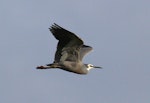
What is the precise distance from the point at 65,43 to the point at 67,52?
531 mm

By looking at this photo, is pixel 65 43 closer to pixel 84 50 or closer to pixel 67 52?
pixel 67 52

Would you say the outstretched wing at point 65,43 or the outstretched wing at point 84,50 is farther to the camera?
the outstretched wing at point 84,50

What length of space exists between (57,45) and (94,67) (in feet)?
12.1

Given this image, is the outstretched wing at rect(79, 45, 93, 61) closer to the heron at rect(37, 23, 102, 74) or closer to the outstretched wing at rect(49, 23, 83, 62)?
the heron at rect(37, 23, 102, 74)

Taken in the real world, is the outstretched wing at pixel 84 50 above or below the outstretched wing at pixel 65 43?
above

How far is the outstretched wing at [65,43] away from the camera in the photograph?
2780cm

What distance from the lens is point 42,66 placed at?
95.0ft

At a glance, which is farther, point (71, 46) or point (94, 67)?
point (94, 67)

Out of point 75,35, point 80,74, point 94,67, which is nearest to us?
point 75,35

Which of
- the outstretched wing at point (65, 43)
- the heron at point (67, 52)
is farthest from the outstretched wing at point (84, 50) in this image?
the outstretched wing at point (65, 43)

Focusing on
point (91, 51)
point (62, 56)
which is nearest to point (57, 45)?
point (62, 56)

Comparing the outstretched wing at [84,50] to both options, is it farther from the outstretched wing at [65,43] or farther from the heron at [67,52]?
the outstretched wing at [65,43]

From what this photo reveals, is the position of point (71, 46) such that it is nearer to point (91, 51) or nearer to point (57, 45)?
point (57, 45)

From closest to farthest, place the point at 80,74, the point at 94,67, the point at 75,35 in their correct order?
the point at 75,35, the point at 80,74, the point at 94,67
